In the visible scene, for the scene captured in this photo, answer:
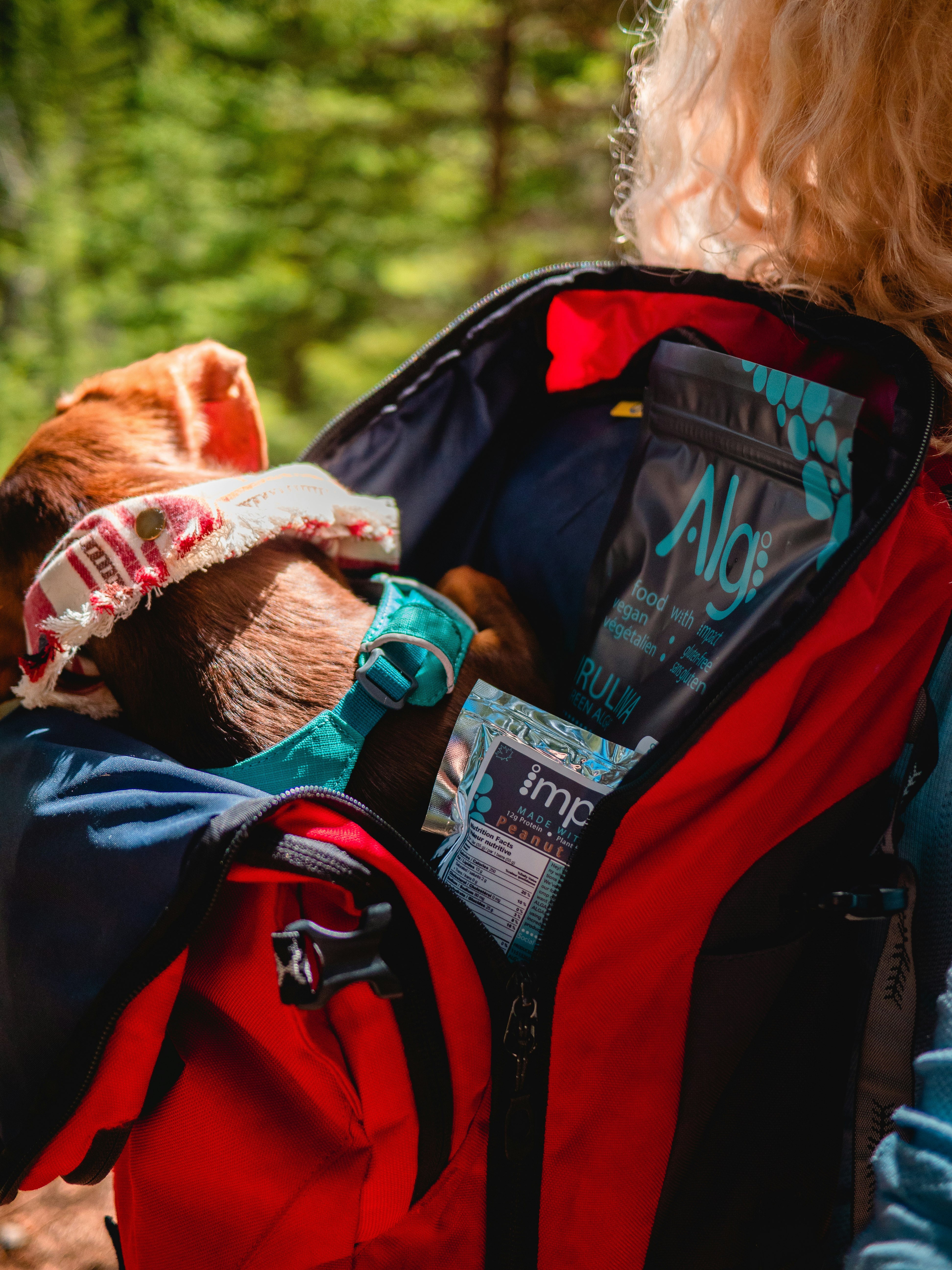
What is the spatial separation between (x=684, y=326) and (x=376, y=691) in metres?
0.81

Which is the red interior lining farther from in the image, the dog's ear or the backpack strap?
the dog's ear

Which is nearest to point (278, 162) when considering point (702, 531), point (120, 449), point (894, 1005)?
point (120, 449)

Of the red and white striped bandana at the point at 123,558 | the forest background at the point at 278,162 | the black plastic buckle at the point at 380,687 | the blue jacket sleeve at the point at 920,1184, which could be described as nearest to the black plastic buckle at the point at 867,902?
the blue jacket sleeve at the point at 920,1184

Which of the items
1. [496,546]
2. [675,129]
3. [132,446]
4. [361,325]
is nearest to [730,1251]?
[496,546]

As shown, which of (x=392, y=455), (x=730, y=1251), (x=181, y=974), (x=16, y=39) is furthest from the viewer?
(x=16, y=39)

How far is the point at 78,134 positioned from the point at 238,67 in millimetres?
1097

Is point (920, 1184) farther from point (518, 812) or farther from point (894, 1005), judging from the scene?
point (518, 812)

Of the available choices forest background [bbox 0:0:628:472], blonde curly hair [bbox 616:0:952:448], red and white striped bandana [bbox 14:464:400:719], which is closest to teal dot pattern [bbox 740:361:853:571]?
blonde curly hair [bbox 616:0:952:448]

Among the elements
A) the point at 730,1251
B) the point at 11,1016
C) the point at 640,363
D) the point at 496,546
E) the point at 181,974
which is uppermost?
the point at 640,363

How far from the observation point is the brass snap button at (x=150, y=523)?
4.25 feet

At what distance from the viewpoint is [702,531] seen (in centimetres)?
132

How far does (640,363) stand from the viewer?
5.25 feet

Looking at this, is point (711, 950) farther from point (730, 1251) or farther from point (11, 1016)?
point (11, 1016)

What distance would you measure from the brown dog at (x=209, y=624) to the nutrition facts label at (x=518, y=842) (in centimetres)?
13
